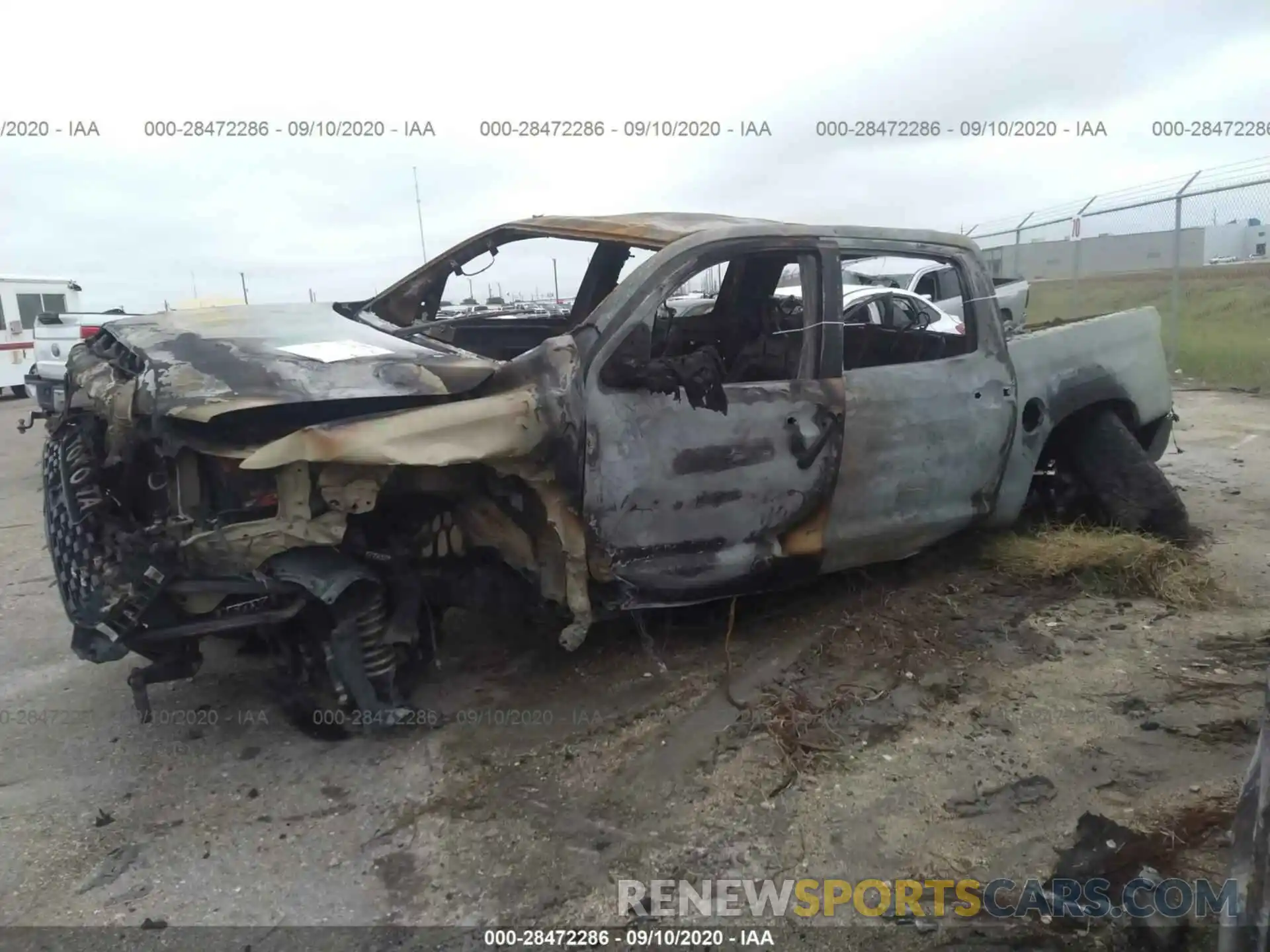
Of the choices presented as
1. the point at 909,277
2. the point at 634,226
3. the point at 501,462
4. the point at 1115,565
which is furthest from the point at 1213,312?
the point at 501,462

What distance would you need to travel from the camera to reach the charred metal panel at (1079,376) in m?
4.50

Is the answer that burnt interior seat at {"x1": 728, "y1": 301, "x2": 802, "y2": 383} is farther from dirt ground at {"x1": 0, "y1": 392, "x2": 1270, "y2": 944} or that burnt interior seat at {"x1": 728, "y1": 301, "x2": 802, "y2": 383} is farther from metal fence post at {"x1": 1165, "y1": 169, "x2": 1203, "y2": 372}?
metal fence post at {"x1": 1165, "y1": 169, "x2": 1203, "y2": 372}

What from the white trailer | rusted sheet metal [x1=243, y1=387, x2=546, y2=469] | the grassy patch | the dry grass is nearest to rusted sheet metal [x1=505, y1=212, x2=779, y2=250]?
rusted sheet metal [x1=243, y1=387, x2=546, y2=469]

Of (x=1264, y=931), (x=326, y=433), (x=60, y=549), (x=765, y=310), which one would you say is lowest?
(x=1264, y=931)

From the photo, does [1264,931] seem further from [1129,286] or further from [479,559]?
[1129,286]

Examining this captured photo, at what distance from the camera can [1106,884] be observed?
2404 millimetres

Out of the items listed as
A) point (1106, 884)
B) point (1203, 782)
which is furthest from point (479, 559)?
point (1203, 782)

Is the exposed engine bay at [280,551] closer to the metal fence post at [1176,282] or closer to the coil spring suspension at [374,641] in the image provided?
the coil spring suspension at [374,641]

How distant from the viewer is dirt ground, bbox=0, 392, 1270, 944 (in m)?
2.61

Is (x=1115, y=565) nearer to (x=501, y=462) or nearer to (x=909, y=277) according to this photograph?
(x=501, y=462)

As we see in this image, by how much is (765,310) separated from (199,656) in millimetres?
2910

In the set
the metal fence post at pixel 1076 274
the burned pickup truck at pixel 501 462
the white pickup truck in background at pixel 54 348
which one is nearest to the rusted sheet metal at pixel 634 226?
the burned pickup truck at pixel 501 462

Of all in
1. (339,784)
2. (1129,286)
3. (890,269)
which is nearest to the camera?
(339,784)

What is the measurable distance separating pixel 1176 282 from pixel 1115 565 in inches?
380
